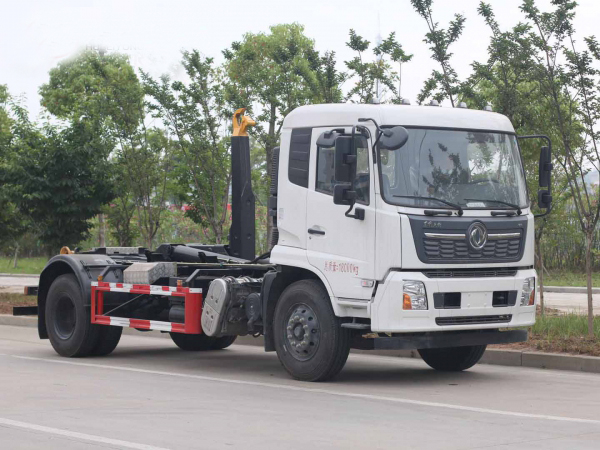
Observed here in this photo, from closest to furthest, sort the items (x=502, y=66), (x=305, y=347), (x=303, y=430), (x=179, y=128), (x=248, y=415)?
(x=303, y=430)
(x=248, y=415)
(x=305, y=347)
(x=502, y=66)
(x=179, y=128)

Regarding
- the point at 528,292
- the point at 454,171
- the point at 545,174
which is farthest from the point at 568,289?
the point at 454,171

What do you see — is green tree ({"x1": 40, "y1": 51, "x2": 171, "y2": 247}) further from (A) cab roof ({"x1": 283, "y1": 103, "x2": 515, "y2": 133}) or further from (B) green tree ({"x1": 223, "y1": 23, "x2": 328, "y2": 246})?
(A) cab roof ({"x1": 283, "y1": 103, "x2": 515, "y2": 133})

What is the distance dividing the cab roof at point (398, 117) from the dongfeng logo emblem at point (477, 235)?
1176 millimetres

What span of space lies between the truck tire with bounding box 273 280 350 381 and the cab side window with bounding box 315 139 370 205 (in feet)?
3.52

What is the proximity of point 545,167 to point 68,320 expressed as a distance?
683 cm

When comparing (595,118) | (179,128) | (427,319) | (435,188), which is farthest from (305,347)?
(179,128)

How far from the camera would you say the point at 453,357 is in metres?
12.2

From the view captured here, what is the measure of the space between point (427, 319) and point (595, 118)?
4.94 metres

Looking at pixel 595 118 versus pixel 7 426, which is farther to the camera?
pixel 595 118

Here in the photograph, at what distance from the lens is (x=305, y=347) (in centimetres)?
1100

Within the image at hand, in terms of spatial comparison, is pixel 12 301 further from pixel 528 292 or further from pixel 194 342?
pixel 528 292

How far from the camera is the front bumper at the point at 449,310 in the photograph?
33.7ft

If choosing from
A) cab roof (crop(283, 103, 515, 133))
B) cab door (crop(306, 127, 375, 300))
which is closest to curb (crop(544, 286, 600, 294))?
cab roof (crop(283, 103, 515, 133))

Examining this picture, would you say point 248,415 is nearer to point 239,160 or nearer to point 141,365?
point 141,365
